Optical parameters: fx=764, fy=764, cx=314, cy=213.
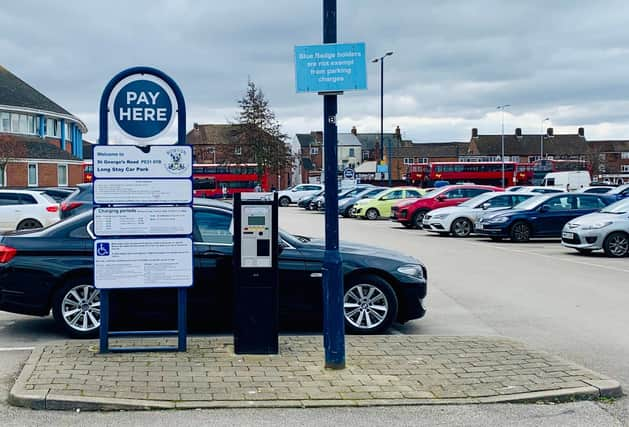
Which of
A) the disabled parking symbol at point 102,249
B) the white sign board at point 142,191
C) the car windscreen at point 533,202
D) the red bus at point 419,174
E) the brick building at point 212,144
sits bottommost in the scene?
the disabled parking symbol at point 102,249

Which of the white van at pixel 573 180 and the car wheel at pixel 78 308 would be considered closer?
the car wheel at pixel 78 308

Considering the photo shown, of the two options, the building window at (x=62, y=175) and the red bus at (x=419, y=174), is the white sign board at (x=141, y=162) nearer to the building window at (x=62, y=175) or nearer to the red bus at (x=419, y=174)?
the building window at (x=62, y=175)

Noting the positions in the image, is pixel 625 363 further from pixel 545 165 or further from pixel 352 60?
pixel 545 165

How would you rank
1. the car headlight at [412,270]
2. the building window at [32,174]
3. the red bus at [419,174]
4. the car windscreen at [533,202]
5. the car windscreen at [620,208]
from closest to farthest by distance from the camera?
the car headlight at [412,270] < the car windscreen at [620,208] < the car windscreen at [533,202] < the building window at [32,174] < the red bus at [419,174]

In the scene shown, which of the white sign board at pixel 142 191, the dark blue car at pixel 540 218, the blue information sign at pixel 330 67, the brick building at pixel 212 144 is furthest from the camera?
the brick building at pixel 212 144

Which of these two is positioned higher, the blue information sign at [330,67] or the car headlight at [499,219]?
the blue information sign at [330,67]

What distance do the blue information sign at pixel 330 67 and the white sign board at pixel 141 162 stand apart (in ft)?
5.05

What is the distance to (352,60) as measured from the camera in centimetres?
669

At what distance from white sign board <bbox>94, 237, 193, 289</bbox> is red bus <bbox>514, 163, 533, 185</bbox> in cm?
6404

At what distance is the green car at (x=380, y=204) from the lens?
123 ft

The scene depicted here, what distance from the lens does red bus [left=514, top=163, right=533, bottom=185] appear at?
69.0 m

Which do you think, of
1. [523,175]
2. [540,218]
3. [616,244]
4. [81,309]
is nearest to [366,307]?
[81,309]

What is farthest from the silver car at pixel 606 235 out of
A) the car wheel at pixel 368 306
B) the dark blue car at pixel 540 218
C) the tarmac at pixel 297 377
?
the tarmac at pixel 297 377

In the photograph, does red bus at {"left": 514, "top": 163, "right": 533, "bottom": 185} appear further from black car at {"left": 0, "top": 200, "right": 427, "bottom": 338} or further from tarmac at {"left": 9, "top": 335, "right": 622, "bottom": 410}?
tarmac at {"left": 9, "top": 335, "right": 622, "bottom": 410}
